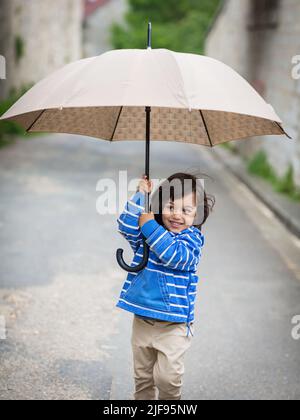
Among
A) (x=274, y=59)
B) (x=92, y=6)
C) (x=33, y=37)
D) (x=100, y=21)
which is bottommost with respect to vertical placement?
(x=274, y=59)

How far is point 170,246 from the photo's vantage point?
3.07 m

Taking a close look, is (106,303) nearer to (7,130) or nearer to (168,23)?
(7,130)

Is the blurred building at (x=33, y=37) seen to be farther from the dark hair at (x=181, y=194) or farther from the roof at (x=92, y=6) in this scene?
the roof at (x=92, y=6)

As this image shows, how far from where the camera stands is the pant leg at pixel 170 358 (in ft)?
10.2

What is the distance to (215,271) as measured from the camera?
21.7 feet

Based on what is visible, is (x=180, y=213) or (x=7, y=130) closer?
(x=180, y=213)

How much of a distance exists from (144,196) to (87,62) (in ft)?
2.52

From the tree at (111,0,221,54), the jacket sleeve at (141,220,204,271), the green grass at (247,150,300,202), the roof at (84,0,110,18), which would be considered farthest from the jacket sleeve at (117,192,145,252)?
the roof at (84,0,110,18)

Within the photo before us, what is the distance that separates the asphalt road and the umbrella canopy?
1.52m

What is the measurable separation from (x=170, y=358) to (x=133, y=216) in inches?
28.1

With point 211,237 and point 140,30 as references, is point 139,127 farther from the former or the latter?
point 140,30

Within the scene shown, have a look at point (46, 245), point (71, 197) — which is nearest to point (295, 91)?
point (71, 197)

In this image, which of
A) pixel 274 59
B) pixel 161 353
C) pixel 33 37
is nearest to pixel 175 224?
pixel 161 353

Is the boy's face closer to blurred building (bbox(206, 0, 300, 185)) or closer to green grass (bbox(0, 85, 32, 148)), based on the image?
blurred building (bbox(206, 0, 300, 185))
